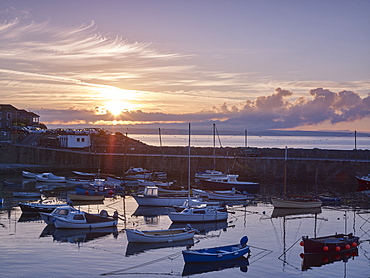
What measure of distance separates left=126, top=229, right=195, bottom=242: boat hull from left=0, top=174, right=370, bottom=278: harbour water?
395 mm

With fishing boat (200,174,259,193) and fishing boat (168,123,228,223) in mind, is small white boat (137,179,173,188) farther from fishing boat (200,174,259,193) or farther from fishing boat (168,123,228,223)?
fishing boat (168,123,228,223)

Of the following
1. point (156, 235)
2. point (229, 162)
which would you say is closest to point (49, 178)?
point (229, 162)

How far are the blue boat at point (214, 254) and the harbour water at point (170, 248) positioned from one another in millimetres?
331

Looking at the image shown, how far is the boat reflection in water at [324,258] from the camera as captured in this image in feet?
84.9

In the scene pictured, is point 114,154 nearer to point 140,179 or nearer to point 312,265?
point 140,179

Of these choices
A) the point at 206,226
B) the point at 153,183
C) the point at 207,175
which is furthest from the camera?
the point at 207,175

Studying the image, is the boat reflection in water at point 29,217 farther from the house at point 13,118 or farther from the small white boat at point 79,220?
the house at point 13,118

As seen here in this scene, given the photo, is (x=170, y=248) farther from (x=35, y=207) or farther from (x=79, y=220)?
(x=35, y=207)

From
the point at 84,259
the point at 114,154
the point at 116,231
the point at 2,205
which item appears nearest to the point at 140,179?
the point at 114,154

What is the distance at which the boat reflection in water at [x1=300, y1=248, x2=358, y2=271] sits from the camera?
25.9 m

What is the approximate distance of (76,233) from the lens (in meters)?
32.1

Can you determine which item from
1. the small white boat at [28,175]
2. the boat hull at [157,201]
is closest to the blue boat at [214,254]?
the boat hull at [157,201]

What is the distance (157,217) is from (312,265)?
16.1 meters

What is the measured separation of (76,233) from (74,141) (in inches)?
2045
